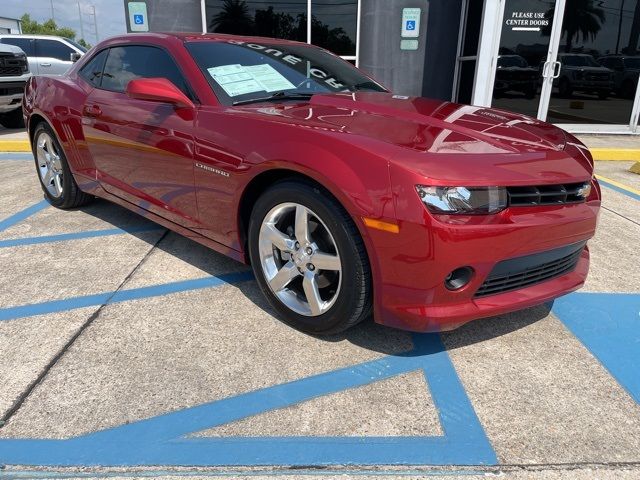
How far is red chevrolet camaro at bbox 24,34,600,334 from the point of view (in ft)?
6.88

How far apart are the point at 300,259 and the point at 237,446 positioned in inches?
37.6

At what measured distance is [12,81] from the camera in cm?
955

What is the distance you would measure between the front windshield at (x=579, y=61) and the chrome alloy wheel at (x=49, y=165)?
856 cm

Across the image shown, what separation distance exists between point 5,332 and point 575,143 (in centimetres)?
322

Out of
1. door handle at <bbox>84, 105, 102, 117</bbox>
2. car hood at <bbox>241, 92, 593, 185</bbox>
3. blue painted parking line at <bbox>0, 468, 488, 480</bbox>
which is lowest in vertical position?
blue painted parking line at <bbox>0, 468, 488, 480</bbox>

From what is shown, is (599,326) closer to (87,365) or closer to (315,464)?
(315,464)

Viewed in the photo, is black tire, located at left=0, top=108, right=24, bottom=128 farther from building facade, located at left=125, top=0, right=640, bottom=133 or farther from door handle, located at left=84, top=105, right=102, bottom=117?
door handle, located at left=84, top=105, right=102, bottom=117

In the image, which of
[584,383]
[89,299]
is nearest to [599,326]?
[584,383]

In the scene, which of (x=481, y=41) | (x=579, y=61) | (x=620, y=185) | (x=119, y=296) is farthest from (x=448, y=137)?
(x=579, y=61)

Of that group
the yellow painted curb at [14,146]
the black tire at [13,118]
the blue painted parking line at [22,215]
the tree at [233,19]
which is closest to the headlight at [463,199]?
the blue painted parking line at [22,215]

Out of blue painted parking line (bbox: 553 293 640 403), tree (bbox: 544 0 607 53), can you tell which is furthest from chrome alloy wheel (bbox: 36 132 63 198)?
tree (bbox: 544 0 607 53)

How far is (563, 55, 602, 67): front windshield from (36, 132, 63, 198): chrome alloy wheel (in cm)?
856

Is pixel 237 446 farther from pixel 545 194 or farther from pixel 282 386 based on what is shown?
pixel 545 194

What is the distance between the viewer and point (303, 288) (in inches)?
102
